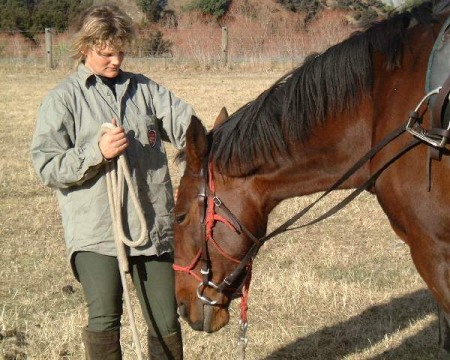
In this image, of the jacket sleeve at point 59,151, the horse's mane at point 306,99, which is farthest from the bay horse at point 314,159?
the jacket sleeve at point 59,151

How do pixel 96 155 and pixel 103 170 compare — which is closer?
pixel 96 155

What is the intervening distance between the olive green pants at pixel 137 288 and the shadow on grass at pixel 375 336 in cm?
112

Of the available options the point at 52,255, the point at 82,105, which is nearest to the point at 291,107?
the point at 82,105

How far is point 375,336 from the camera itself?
4.44m

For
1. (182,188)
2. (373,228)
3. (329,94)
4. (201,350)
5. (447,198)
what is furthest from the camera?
(373,228)

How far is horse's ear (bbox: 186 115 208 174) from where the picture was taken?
2.78m

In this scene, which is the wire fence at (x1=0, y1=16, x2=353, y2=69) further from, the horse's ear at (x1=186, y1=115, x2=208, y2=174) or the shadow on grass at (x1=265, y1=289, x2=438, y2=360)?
the horse's ear at (x1=186, y1=115, x2=208, y2=174)

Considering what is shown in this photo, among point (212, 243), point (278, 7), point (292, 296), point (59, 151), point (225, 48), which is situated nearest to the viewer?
point (212, 243)

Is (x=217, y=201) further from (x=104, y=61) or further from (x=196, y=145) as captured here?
(x=104, y=61)

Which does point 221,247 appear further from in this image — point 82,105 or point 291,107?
point 82,105

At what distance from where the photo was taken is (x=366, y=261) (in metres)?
5.53

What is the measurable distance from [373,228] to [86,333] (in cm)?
368

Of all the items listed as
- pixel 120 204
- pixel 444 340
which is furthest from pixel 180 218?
pixel 444 340

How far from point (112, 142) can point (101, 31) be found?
519mm
